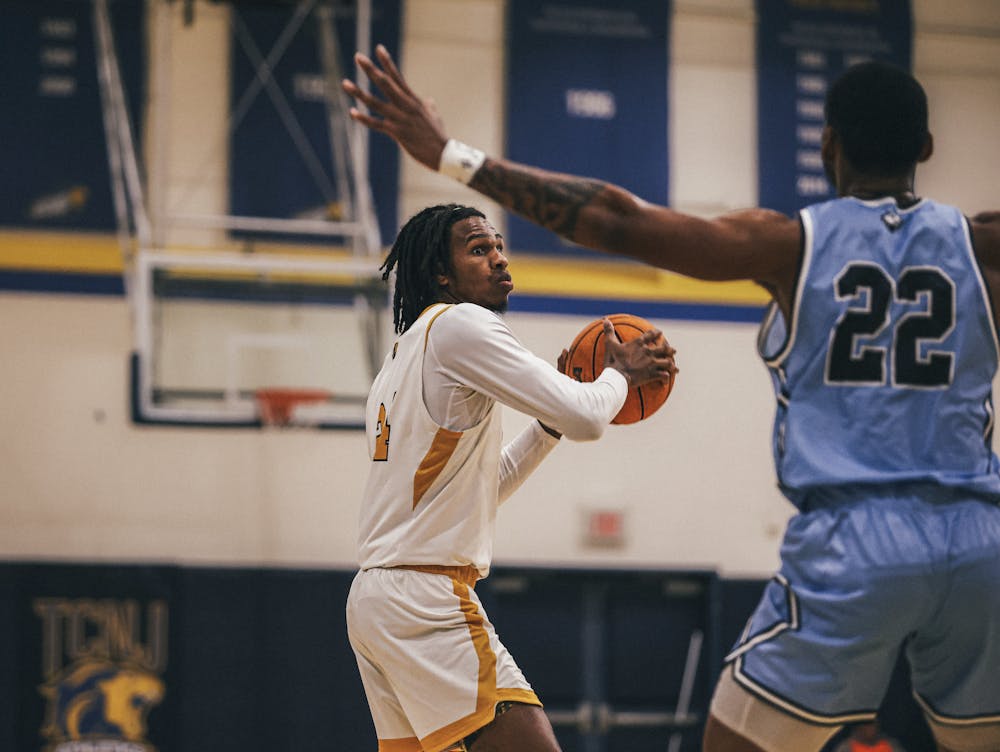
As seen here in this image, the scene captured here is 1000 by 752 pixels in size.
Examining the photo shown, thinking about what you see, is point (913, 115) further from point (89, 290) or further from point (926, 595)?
point (89, 290)

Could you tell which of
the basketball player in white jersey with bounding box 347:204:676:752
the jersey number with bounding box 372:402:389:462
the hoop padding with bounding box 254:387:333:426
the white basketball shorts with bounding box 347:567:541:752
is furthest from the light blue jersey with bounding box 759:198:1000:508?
the hoop padding with bounding box 254:387:333:426

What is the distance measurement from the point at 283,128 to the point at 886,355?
625 cm

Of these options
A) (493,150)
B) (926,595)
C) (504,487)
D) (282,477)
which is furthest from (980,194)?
(926,595)

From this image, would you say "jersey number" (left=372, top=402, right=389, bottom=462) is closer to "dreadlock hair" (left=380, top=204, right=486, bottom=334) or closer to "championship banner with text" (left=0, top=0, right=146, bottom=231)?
"dreadlock hair" (left=380, top=204, right=486, bottom=334)

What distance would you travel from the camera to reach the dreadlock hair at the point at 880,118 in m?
2.83

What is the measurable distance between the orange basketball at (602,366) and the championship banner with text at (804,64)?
5606mm

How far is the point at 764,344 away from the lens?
2.88m

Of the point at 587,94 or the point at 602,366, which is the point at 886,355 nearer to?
the point at 602,366

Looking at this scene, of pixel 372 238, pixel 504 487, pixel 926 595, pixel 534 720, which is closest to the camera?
pixel 926 595

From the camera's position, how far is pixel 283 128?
842cm

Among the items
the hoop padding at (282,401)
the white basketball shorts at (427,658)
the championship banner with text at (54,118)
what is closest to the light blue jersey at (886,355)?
the white basketball shorts at (427,658)

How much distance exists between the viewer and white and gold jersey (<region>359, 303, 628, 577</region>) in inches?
125

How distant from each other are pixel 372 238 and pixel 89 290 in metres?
1.77

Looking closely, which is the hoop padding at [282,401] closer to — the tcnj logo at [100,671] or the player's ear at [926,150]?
the tcnj logo at [100,671]
